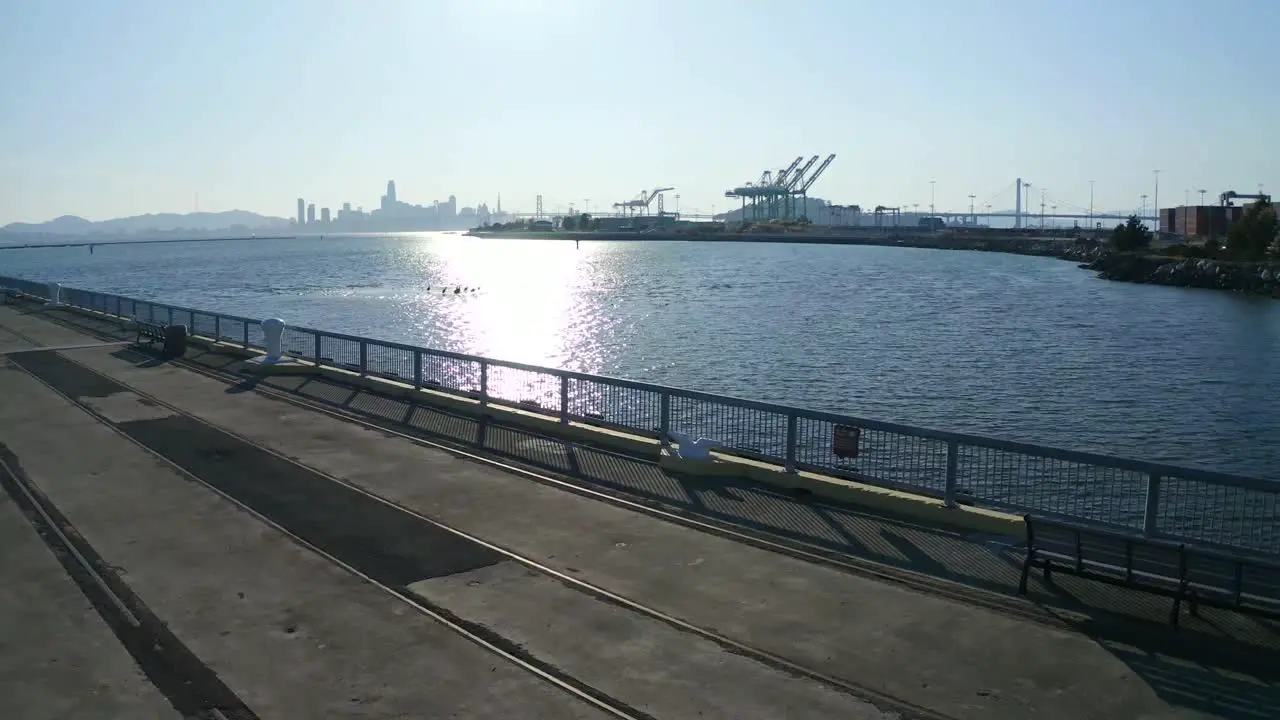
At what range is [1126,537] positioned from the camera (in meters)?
9.91

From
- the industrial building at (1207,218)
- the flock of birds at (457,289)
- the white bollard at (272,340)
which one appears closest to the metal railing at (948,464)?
the white bollard at (272,340)

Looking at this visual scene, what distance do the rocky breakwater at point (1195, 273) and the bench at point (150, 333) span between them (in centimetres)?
8146

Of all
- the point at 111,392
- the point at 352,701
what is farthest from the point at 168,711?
the point at 111,392

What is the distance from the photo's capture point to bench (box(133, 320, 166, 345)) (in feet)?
97.7

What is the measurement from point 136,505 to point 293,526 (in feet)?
8.36

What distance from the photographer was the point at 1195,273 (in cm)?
9338

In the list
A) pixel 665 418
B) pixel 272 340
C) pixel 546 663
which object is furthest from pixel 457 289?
pixel 546 663

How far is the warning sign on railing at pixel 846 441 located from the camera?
13.7 m

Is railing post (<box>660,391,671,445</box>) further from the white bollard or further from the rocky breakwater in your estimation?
the rocky breakwater

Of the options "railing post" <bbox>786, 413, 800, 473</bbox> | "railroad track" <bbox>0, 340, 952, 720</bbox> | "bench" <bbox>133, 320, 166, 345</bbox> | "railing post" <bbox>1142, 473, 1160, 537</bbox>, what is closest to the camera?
"railroad track" <bbox>0, 340, 952, 720</bbox>

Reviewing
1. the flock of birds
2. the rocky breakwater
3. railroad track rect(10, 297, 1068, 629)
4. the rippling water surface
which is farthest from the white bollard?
the rocky breakwater

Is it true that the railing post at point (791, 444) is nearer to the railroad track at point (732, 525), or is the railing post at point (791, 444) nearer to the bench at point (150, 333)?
the railroad track at point (732, 525)

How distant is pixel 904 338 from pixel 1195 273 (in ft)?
173

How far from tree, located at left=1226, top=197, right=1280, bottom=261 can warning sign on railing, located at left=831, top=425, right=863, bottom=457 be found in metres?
96.8
